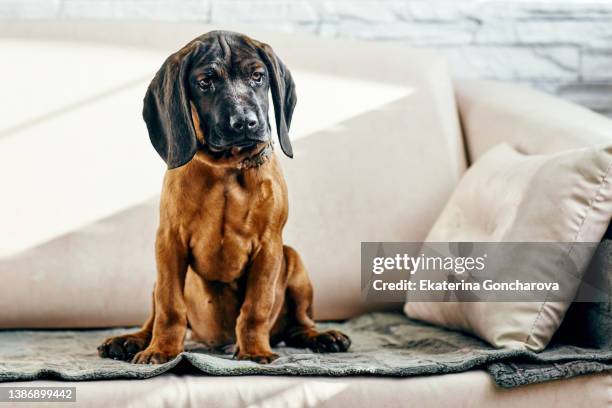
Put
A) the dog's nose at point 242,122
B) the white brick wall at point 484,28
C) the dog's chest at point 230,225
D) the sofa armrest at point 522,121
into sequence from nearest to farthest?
the dog's nose at point 242,122, the dog's chest at point 230,225, the sofa armrest at point 522,121, the white brick wall at point 484,28

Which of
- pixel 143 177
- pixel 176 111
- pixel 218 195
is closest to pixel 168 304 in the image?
pixel 218 195

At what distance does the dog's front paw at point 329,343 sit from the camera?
1.50m

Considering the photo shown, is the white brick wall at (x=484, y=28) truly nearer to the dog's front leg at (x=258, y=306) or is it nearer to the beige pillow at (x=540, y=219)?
the beige pillow at (x=540, y=219)

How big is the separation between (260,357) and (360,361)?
0.18 metres

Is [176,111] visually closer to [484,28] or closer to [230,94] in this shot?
[230,94]

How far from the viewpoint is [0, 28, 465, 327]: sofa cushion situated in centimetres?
178

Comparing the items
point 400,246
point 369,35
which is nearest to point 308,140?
point 400,246

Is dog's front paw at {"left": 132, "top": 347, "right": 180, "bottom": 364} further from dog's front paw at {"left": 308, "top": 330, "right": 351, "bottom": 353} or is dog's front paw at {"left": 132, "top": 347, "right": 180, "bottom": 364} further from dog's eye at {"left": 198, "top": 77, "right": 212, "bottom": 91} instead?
dog's eye at {"left": 198, "top": 77, "right": 212, "bottom": 91}

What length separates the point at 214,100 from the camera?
4.15ft

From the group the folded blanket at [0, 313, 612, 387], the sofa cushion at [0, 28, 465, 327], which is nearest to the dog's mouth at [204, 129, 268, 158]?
the folded blanket at [0, 313, 612, 387]

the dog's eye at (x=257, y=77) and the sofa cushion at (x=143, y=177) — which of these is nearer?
the dog's eye at (x=257, y=77)

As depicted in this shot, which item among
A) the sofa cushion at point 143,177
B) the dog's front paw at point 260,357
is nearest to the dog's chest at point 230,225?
the dog's front paw at point 260,357

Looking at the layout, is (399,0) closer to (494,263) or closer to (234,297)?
(494,263)

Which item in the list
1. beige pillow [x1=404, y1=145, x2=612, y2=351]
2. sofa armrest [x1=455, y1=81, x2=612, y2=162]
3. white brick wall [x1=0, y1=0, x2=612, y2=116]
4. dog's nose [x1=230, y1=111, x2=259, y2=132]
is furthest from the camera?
white brick wall [x1=0, y1=0, x2=612, y2=116]
